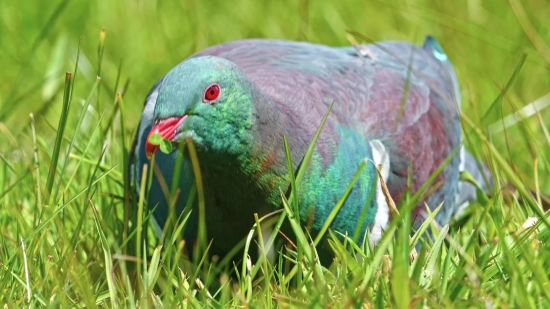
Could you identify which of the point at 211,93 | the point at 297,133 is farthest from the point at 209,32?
the point at 211,93

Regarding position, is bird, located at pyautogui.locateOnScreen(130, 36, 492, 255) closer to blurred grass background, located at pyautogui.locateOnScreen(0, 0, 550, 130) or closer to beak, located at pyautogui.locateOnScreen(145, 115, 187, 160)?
beak, located at pyautogui.locateOnScreen(145, 115, 187, 160)

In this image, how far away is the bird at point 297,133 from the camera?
329cm

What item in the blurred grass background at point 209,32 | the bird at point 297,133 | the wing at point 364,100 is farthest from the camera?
the blurred grass background at point 209,32

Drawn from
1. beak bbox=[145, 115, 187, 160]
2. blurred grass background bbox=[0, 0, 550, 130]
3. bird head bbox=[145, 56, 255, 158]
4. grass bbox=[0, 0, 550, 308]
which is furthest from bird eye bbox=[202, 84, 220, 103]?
blurred grass background bbox=[0, 0, 550, 130]

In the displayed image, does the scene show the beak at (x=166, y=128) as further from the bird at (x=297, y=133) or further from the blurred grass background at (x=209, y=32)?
the blurred grass background at (x=209, y=32)

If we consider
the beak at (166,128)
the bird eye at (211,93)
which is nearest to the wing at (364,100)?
the bird eye at (211,93)

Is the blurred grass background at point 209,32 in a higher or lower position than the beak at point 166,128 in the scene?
higher

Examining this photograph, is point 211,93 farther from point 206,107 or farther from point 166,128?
point 166,128

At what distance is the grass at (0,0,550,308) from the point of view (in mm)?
2967

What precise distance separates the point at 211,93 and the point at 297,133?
529 millimetres

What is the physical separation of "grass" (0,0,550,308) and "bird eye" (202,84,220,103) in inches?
16.8

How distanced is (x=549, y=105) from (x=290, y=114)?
250cm

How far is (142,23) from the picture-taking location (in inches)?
266

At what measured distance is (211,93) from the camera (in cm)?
328
